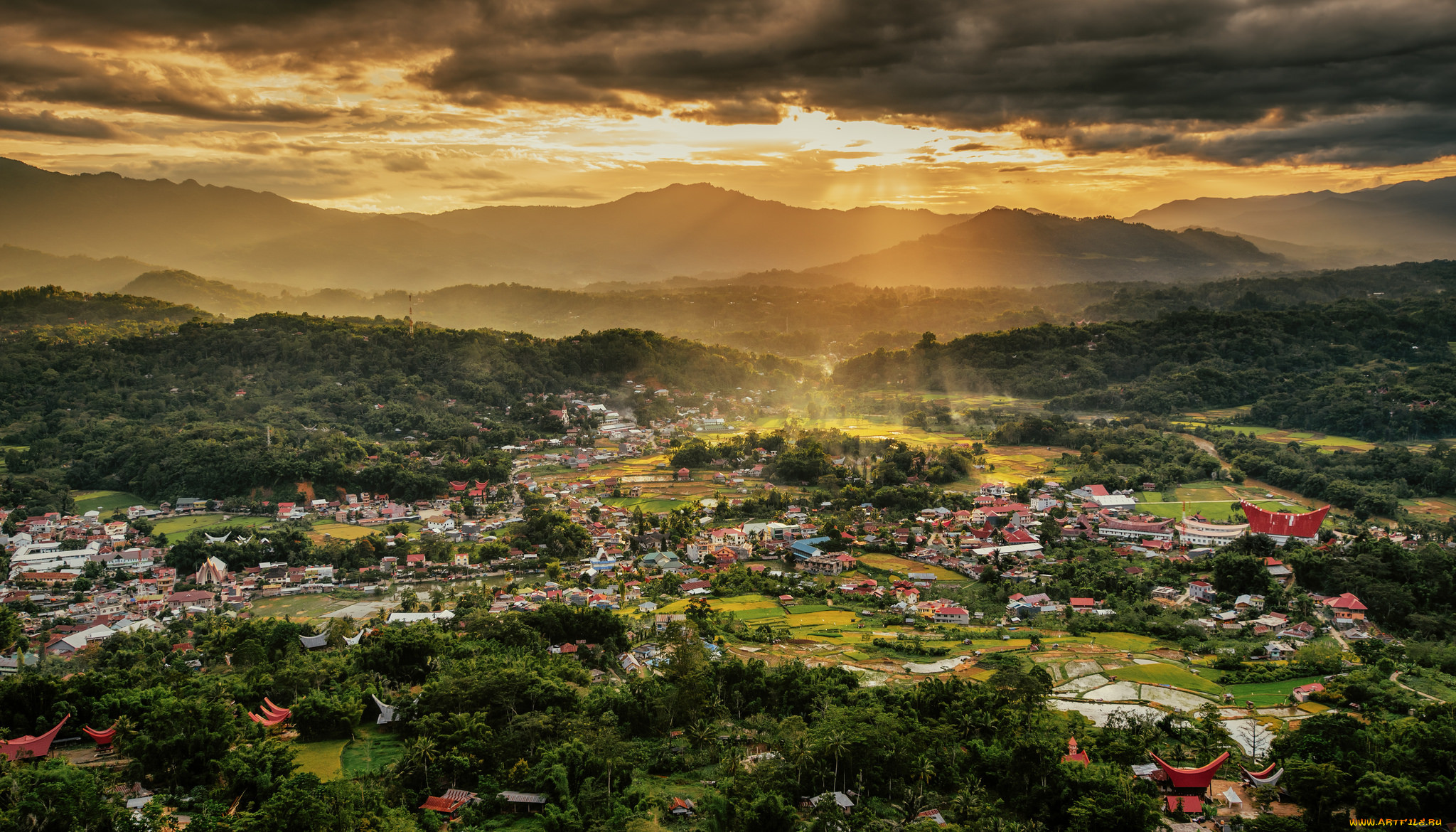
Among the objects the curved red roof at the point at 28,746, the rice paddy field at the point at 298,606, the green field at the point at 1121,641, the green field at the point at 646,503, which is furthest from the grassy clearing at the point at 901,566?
the curved red roof at the point at 28,746

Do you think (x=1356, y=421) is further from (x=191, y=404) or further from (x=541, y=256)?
(x=541, y=256)

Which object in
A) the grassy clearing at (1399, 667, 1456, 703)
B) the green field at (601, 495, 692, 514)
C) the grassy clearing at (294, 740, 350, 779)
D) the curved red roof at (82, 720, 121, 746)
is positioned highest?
the curved red roof at (82, 720, 121, 746)

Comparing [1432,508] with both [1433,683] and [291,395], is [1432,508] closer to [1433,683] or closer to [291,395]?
[1433,683]

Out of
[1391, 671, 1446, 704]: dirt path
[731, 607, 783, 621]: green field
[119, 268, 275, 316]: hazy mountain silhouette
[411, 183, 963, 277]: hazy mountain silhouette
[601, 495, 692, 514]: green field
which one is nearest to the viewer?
[1391, 671, 1446, 704]: dirt path

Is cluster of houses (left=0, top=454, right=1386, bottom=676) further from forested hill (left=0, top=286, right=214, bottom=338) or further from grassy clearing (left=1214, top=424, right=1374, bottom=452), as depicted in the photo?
forested hill (left=0, top=286, right=214, bottom=338)

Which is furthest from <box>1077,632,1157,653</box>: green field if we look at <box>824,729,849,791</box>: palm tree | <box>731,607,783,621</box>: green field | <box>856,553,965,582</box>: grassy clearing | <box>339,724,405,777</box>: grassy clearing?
<box>339,724,405,777</box>: grassy clearing

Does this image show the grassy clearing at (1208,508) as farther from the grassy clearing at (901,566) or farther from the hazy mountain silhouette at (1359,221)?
the hazy mountain silhouette at (1359,221)

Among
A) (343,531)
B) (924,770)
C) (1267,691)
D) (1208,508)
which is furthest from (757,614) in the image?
(1208,508)
